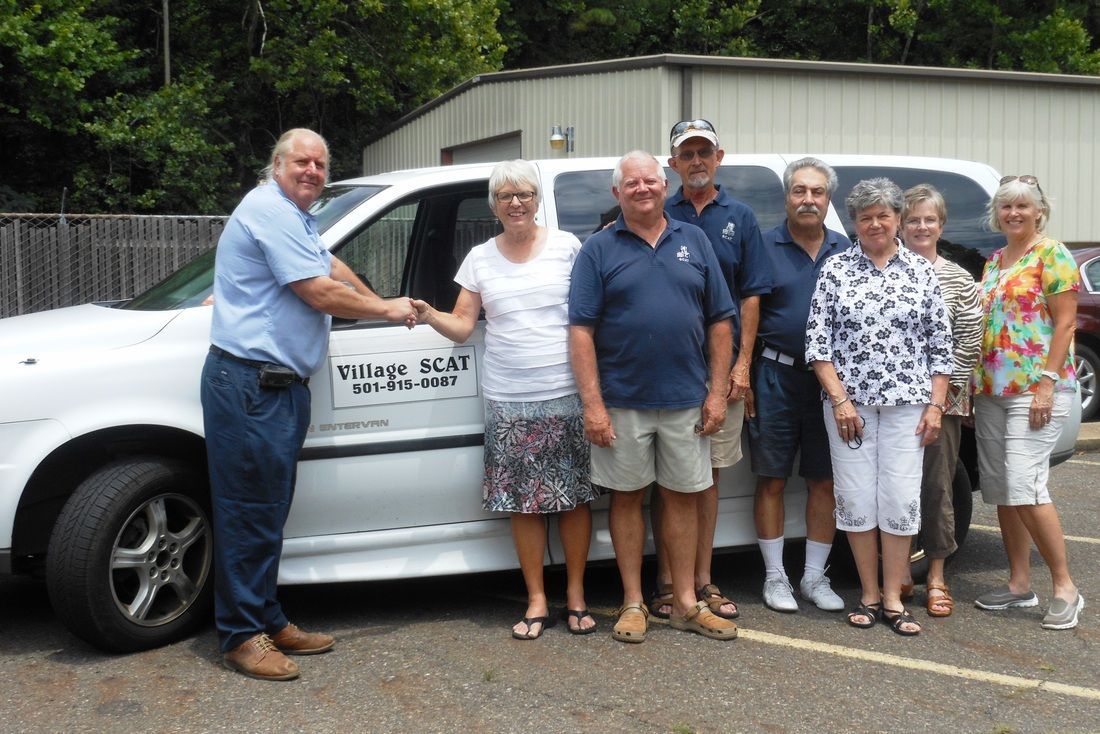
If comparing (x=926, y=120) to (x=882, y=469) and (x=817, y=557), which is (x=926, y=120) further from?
(x=882, y=469)

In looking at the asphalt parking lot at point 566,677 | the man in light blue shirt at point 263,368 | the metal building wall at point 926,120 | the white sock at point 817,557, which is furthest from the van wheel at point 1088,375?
the man in light blue shirt at point 263,368

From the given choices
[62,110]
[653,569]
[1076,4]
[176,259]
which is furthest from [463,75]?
[653,569]

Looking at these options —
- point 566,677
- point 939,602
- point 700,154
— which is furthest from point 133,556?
point 939,602

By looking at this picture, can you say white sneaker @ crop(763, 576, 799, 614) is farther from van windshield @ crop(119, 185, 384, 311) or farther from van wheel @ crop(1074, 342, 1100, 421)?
van wheel @ crop(1074, 342, 1100, 421)

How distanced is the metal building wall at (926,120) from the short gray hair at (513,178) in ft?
29.5

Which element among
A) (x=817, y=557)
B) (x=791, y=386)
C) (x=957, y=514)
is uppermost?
(x=791, y=386)

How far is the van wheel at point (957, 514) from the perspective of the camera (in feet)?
17.4

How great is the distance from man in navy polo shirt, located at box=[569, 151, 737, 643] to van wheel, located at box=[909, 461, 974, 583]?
123 cm

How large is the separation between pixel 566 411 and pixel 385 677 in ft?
3.90

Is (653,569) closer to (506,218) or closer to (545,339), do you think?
(545,339)

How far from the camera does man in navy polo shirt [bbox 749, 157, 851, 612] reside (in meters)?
4.75

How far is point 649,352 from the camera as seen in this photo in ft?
14.4

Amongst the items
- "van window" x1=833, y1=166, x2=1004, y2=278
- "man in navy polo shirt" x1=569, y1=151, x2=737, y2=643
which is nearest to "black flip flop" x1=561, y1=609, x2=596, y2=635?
"man in navy polo shirt" x1=569, y1=151, x2=737, y2=643

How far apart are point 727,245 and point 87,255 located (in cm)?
1020
